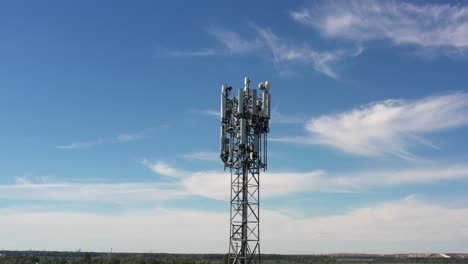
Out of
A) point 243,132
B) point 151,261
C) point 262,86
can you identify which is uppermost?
point 262,86

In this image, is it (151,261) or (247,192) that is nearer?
(247,192)

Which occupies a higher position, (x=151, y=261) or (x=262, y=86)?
(x=262, y=86)

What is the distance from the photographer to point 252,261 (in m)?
38.6

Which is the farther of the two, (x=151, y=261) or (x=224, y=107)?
(x=151, y=261)

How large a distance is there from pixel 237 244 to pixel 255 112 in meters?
10.3

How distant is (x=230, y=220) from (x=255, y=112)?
858cm

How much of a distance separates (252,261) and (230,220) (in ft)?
11.7

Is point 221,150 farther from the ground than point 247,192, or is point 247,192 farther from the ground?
point 221,150

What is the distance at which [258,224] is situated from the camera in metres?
38.4

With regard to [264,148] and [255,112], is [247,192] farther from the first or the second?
[255,112]

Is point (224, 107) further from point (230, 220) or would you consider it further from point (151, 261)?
point (151, 261)

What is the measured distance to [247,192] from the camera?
38969 millimetres

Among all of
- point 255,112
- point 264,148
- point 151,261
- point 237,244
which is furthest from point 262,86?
point 151,261

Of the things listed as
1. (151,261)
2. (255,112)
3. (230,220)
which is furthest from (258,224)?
(151,261)
